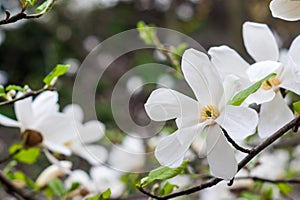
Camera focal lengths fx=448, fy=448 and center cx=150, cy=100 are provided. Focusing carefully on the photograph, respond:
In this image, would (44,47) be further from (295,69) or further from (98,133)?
(295,69)

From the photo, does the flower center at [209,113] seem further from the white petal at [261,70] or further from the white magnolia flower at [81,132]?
the white magnolia flower at [81,132]

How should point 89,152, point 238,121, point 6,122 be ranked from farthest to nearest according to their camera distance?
point 89,152 → point 6,122 → point 238,121

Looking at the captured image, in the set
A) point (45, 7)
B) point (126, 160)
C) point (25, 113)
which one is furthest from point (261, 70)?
point (126, 160)

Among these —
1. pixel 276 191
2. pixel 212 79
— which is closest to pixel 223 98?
pixel 212 79

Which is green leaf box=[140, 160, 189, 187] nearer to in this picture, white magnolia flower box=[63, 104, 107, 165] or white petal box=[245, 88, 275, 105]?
white petal box=[245, 88, 275, 105]

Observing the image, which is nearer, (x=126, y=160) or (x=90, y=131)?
(x=90, y=131)

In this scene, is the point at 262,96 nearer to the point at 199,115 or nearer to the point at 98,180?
the point at 199,115

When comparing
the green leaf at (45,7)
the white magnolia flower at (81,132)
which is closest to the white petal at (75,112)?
the white magnolia flower at (81,132)
